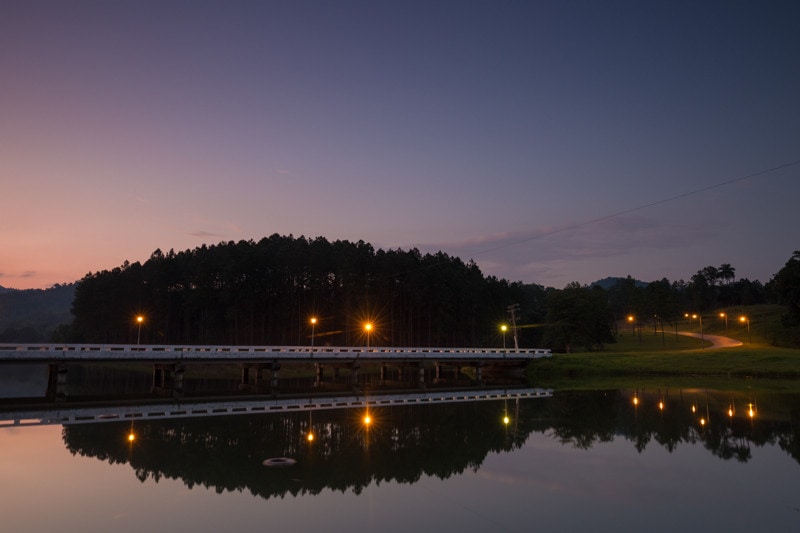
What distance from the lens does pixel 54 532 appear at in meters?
14.1

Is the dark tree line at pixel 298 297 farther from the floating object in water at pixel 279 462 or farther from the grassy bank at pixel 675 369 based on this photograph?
the floating object in water at pixel 279 462

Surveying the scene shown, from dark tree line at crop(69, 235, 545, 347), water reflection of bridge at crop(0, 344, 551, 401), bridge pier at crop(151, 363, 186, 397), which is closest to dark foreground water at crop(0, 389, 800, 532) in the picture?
water reflection of bridge at crop(0, 344, 551, 401)

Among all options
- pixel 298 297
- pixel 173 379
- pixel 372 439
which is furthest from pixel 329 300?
pixel 372 439

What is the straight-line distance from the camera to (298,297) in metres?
98.2

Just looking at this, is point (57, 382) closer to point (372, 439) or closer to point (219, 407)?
point (219, 407)

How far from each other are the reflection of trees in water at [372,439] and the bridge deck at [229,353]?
20.5 meters

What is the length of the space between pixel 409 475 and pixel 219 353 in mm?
42250

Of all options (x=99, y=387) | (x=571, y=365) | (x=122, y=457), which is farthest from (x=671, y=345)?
(x=122, y=457)

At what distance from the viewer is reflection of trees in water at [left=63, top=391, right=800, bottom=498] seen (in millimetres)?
20250

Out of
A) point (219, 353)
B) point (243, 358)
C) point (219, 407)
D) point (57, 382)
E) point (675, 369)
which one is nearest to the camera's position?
point (219, 407)

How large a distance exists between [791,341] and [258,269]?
9117 cm

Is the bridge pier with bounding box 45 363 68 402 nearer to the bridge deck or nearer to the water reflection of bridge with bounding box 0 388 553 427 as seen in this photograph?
the bridge deck

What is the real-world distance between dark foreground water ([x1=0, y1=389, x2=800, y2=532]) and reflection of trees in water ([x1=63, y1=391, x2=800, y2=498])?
12 centimetres

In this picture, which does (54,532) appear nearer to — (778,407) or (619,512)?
(619,512)
